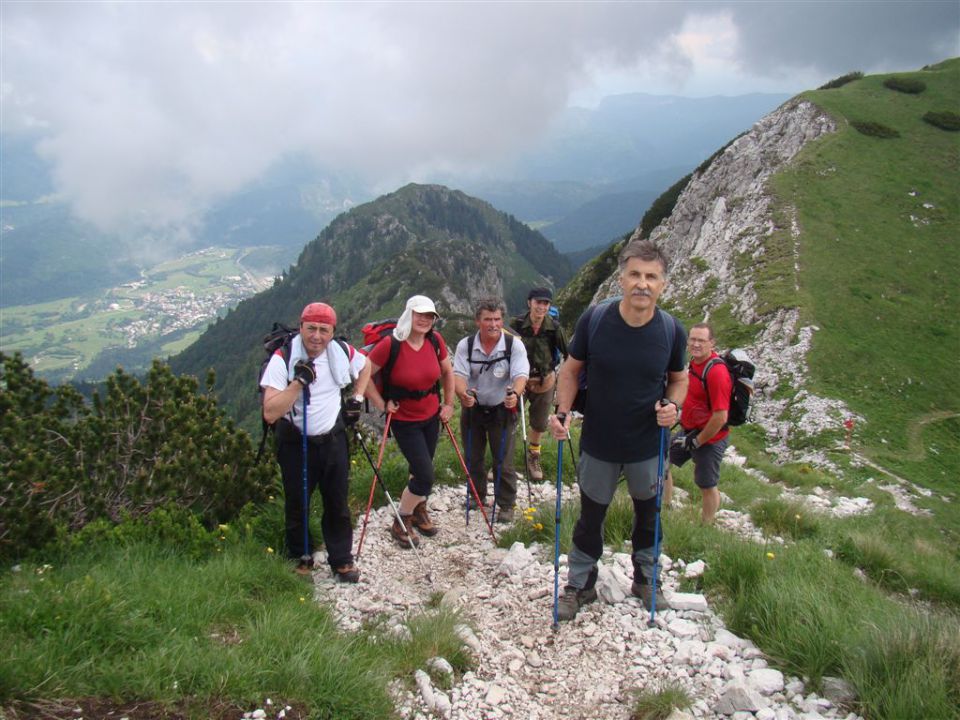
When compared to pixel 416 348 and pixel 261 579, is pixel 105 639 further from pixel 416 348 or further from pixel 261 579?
pixel 416 348

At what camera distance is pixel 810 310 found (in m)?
28.4

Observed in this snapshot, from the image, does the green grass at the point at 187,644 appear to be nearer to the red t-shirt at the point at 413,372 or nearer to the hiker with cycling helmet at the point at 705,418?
the red t-shirt at the point at 413,372

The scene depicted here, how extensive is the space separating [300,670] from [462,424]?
14.5ft

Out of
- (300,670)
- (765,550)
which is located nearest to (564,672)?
(300,670)

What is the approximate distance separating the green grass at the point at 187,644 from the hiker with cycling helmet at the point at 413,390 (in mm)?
2088

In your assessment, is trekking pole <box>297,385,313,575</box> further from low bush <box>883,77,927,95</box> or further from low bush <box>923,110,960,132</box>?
low bush <box>883,77,927,95</box>

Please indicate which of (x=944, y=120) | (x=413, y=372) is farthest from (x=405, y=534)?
(x=944, y=120)

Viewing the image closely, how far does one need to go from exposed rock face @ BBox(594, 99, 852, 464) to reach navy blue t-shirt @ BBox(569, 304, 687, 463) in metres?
18.6

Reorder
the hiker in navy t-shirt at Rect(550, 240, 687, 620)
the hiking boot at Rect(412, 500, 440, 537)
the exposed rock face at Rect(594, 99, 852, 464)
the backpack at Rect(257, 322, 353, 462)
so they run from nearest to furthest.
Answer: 1. the hiker in navy t-shirt at Rect(550, 240, 687, 620)
2. the backpack at Rect(257, 322, 353, 462)
3. the hiking boot at Rect(412, 500, 440, 537)
4. the exposed rock face at Rect(594, 99, 852, 464)

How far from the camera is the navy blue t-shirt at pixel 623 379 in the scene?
450 centimetres

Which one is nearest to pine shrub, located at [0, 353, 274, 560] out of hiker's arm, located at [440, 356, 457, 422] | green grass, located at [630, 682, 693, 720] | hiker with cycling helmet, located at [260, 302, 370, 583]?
hiker with cycling helmet, located at [260, 302, 370, 583]

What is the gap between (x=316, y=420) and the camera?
5.56 m

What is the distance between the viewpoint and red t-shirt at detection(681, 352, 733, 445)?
6.68m

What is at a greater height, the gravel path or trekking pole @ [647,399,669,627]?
trekking pole @ [647,399,669,627]
